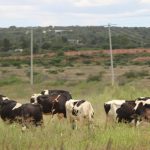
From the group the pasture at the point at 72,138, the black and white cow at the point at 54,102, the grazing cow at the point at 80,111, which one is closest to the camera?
the pasture at the point at 72,138

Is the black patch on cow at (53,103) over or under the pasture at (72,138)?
under

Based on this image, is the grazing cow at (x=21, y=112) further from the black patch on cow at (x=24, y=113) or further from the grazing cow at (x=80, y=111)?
the grazing cow at (x=80, y=111)

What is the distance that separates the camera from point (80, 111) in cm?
1525

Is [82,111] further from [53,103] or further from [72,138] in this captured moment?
[72,138]

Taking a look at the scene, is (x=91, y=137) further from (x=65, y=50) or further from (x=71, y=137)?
(x=65, y=50)

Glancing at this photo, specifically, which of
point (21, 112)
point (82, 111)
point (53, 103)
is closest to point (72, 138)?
point (21, 112)

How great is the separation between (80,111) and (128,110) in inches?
65.1

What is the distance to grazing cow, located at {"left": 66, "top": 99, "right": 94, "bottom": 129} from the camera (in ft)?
49.0

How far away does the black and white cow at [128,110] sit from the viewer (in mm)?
13891

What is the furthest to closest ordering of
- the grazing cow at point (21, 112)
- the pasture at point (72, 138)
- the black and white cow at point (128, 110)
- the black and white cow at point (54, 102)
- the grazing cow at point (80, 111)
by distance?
1. the black and white cow at point (54, 102)
2. the grazing cow at point (80, 111)
3. the black and white cow at point (128, 110)
4. the grazing cow at point (21, 112)
5. the pasture at point (72, 138)

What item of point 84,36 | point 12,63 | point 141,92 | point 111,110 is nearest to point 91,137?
point 111,110

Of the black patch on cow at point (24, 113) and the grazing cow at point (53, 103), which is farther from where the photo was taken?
the grazing cow at point (53, 103)

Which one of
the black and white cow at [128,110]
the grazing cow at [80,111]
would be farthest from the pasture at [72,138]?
the grazing cow at [80,111]

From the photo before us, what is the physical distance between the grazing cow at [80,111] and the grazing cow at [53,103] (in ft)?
5.00
